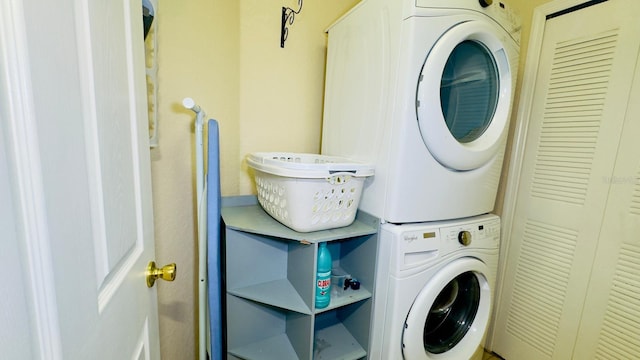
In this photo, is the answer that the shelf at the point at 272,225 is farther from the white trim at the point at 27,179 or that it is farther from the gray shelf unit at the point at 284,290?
the white trim at the point at 27,179

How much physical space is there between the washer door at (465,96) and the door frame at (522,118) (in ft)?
1.56

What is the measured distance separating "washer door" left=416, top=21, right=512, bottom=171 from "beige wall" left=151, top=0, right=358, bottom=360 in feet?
2.58

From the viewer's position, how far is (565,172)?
4.66 ft

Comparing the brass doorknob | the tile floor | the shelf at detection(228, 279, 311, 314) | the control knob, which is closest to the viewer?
the brass doorknob

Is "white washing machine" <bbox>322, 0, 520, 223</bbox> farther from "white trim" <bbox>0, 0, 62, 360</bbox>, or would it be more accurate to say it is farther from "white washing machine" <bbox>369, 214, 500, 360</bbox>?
"white trim" <bbox>0, 0, 62, 360</bbox>

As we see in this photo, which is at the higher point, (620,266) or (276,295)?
(620,266)

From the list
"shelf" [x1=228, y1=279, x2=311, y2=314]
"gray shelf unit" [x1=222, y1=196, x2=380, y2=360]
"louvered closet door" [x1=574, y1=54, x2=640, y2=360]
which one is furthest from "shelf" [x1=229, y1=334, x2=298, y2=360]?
"louvered closet door" [x1=574, y1=54, x2=640, y2=360]

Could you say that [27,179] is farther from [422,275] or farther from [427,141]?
[422,275]

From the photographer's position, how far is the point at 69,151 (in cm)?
37

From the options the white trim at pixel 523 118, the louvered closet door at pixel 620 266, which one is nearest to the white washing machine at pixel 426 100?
the white trim at pixel 523 118

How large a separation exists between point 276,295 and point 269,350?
0.31m

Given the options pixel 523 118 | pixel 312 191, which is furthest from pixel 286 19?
pixel 523 118

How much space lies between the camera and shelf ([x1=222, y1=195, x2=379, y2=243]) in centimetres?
104

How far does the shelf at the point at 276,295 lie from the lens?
1084 millimetres
